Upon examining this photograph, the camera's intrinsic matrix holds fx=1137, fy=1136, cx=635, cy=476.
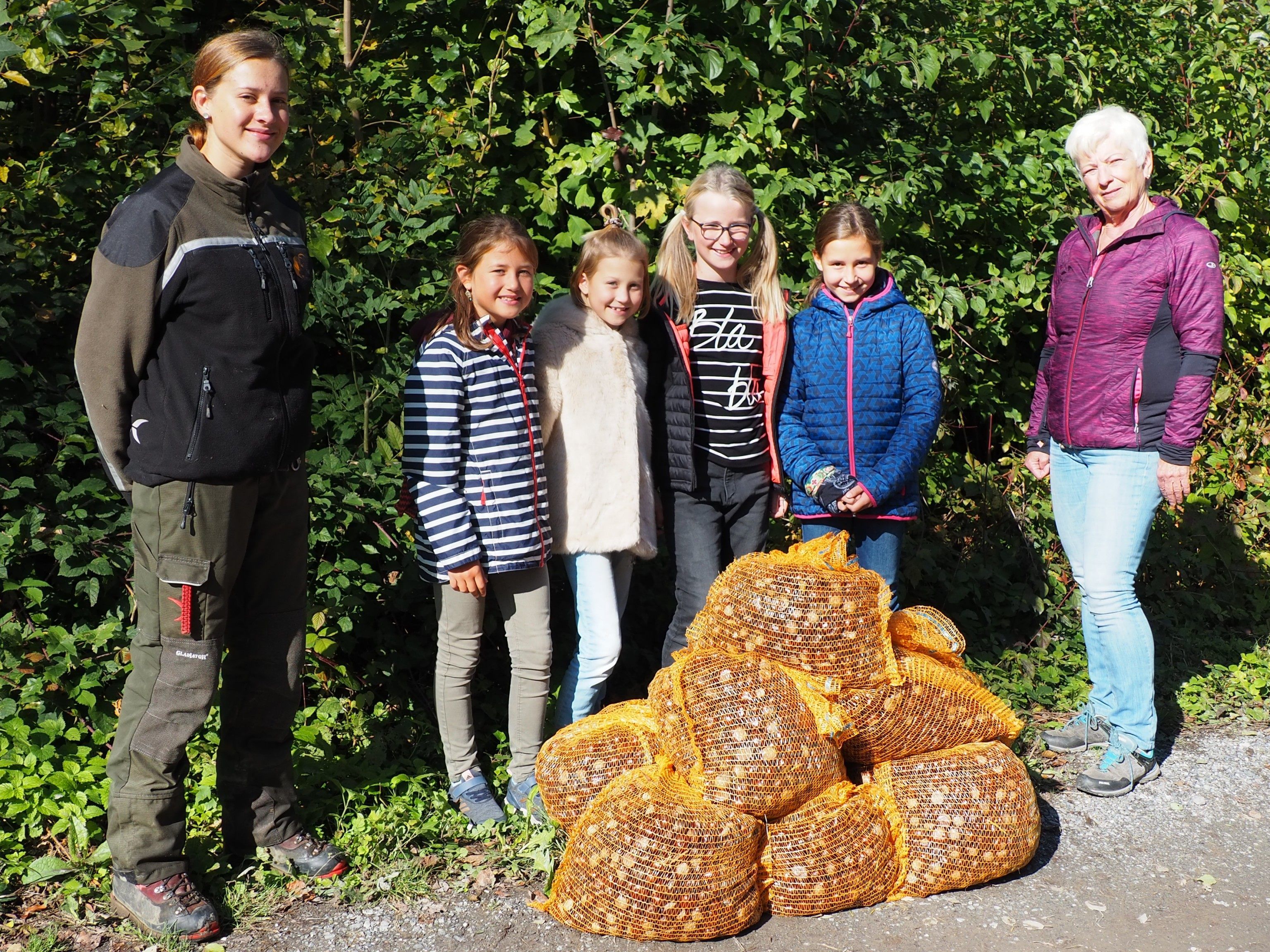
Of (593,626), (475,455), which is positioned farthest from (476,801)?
(475,455)

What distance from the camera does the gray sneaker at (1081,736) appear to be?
4277 mm

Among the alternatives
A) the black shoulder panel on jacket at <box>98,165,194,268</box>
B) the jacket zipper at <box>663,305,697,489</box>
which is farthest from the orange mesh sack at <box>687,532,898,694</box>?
the black shoulder panel on jacket at <box>98,165,194,268</box>

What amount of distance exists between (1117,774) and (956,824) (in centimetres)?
107

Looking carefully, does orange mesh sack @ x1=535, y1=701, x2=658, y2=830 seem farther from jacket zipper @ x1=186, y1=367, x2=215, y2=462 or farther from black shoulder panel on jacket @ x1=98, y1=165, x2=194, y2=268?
black shoulder panel on jacket @ x1=98, y1=165, x2=194, y2=268

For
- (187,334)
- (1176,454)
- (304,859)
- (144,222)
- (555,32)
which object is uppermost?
(555,32)

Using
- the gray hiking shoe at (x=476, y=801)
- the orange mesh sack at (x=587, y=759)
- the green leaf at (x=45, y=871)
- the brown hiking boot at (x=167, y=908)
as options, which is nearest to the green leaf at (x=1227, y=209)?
the orange mesh sack at (x=587, y=759)

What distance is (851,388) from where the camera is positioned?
3.83m

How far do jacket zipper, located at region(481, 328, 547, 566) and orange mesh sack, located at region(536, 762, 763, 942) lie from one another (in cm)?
83

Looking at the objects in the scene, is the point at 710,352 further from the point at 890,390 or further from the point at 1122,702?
the point at 1122,702

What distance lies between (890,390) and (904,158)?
1561 mm

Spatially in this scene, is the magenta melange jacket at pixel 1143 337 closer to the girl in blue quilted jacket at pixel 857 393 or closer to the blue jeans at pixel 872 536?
the girl in blue quilted jacket at pixel 857 393

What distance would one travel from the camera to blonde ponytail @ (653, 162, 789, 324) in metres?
3.86

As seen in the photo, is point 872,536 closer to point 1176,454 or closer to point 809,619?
point 809,619

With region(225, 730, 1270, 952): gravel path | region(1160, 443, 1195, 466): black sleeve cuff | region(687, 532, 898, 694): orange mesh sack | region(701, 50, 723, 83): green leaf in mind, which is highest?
region(701, 50, 723, 83): green leaf
